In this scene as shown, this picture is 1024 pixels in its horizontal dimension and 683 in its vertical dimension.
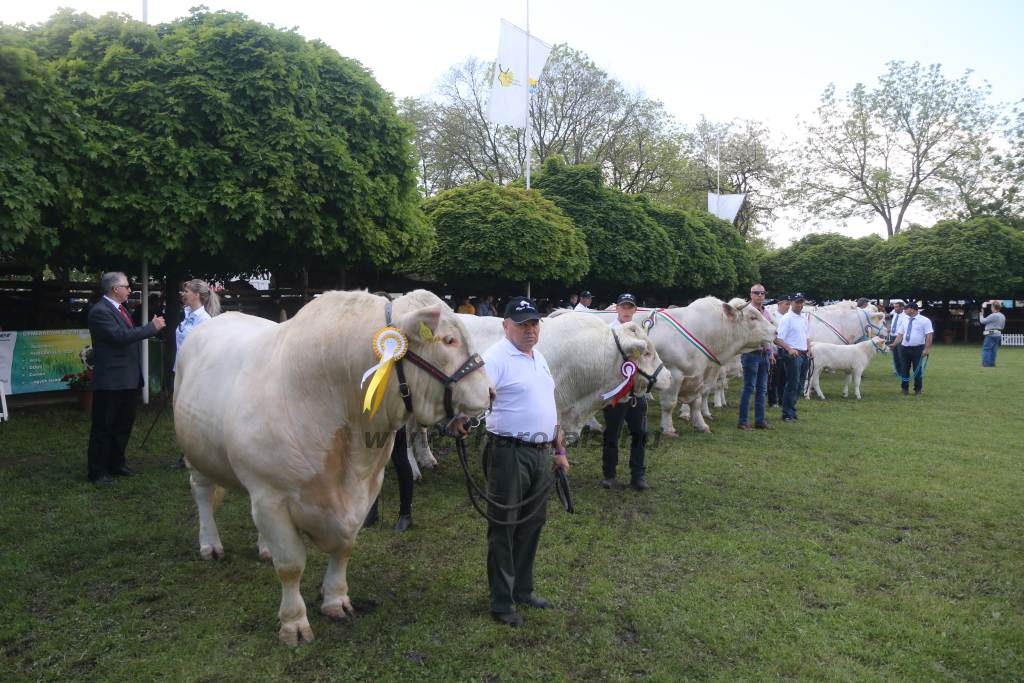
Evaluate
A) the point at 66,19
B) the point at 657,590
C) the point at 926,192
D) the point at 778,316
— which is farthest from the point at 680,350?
the point at 926,192

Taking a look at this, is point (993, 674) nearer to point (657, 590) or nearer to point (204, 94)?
point (657, 590)

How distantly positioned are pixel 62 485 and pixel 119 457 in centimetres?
58

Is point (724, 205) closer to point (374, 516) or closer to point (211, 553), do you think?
point (374, 516)

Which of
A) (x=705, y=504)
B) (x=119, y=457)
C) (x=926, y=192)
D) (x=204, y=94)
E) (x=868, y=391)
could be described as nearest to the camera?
Answer: (x=705, y=504)

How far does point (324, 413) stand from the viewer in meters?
3.67

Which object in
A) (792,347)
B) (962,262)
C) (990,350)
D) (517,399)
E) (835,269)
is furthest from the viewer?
(835,269)

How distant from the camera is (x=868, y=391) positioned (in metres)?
15.9

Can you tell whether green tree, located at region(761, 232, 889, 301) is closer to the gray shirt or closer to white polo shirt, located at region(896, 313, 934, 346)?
the gray shirt

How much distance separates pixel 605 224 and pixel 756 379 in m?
11.2

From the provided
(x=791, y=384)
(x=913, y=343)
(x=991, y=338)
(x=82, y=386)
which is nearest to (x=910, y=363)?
(x=913, y=343)

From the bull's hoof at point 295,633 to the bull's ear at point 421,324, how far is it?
1845 mm

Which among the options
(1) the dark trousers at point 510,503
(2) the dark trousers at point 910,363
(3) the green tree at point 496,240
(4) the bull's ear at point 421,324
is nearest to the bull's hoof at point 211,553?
(1) the dark trousers at point 510,503

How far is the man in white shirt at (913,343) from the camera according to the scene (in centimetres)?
1505

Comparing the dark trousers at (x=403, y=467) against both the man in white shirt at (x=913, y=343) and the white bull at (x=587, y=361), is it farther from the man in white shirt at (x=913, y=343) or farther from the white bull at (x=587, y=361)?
the man in white shirt at (x=913, y=343)
